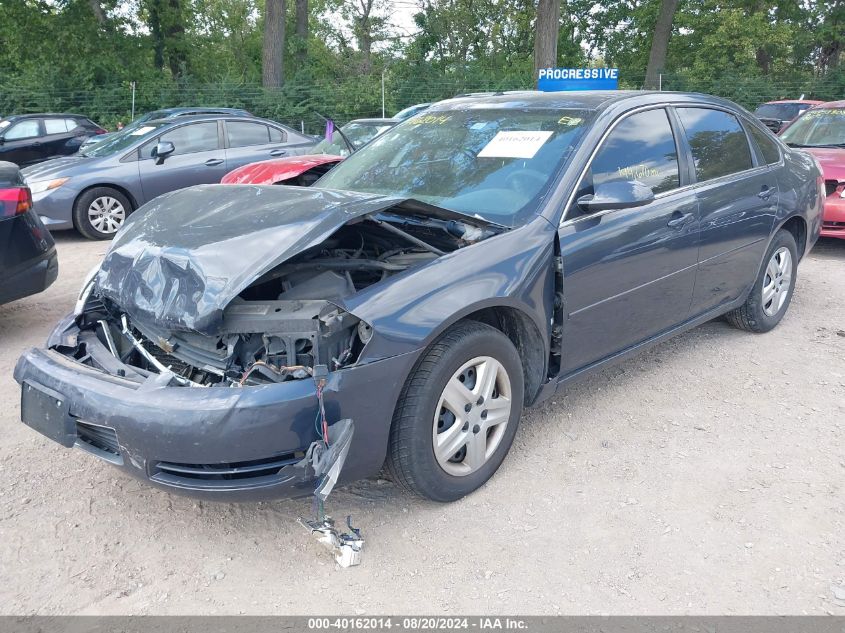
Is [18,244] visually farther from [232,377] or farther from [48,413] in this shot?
[232,377]

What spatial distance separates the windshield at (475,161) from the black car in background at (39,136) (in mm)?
12062

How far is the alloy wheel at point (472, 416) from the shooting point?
3008 millimetres

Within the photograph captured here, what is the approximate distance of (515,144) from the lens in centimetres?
379

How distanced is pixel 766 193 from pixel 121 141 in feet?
27.5

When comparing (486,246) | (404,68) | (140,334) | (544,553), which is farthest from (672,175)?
(404,68)

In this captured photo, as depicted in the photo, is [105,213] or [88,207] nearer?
[88,207]

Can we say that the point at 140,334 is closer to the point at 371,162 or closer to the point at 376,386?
the point at 376,386

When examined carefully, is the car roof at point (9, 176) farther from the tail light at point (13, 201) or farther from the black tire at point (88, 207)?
the black tire at point (88, 207)

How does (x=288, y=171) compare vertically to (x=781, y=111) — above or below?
below

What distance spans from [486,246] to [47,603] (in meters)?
2.19

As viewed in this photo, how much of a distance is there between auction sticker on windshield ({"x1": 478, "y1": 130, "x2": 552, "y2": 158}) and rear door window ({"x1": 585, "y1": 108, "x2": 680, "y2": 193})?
314 mm

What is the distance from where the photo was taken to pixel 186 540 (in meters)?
2.96

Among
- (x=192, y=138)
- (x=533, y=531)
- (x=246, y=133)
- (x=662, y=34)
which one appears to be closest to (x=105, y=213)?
(x=192, y=138)

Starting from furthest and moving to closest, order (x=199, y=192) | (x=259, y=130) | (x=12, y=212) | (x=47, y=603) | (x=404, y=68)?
(x=404, y=68) < (x=259, y=130) < (x=12, y=212) < (x=199, y=192) < (x=47, y=603)
